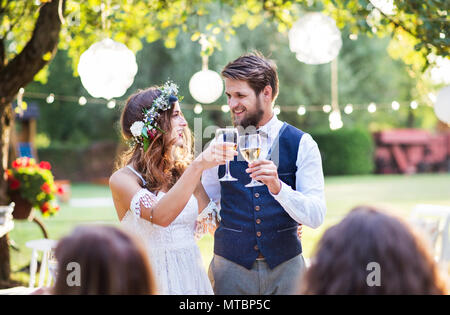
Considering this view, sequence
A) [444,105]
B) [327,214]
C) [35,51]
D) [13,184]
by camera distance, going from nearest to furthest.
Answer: [35,51] < [444,105] < [13,184] < [327,214]

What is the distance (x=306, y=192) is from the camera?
249 cm

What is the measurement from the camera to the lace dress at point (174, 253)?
2502mm

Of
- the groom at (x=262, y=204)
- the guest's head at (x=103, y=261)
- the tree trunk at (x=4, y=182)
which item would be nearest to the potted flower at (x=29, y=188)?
the tree trunk at (x=4, y=182)

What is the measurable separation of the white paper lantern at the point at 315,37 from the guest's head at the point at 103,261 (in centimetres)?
377

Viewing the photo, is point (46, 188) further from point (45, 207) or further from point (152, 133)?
point (152, 133)

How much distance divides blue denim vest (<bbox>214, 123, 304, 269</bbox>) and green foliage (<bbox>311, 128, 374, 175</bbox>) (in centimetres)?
2272

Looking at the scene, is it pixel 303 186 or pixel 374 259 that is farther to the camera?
pixel 303 186

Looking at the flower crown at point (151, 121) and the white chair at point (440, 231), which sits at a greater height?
the flower crown at point (151, 121)

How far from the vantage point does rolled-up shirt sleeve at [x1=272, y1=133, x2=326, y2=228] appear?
2.34 m

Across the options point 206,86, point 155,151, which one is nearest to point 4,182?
point 206,86

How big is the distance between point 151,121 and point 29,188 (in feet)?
13.0

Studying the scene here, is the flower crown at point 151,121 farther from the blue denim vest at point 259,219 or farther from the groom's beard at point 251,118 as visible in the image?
the blue denim vest at point 259,219

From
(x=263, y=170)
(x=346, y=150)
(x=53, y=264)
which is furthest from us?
(x=346, y=150)

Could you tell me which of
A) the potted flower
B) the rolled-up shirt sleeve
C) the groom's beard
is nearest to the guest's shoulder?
the groom's beard
